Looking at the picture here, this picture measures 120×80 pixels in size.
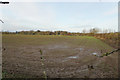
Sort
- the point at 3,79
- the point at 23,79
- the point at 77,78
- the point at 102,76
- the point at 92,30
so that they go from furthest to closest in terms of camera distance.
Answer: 1. the point at 92,30
2. the point at 102,76
3. the point at 77,78
4. the point at 23,79
5. the point at 3,79

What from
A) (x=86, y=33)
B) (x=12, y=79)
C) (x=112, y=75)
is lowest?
(x=112, y=75)

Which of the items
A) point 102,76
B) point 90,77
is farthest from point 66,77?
point 102,76

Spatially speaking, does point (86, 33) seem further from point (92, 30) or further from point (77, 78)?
point (77, 78)

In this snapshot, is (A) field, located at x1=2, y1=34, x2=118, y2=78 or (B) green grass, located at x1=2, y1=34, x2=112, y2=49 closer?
(A) field, located at x1=2, y1=34, x2=118, y2=78

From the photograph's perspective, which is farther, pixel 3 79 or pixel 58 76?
pixel 58 76

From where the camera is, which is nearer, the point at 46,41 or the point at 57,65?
the point at 57,65

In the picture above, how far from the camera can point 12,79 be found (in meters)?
3.03

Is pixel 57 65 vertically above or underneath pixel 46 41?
underneath

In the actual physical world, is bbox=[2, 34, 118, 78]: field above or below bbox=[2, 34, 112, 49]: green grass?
below

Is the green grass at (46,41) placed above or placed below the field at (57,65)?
above

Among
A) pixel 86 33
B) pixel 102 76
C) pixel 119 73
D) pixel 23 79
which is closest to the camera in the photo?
pixel 23 79

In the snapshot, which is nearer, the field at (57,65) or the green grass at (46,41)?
the field at (57,65)

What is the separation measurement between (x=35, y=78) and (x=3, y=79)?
1.02 m

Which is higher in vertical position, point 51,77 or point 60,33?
point 60,33
